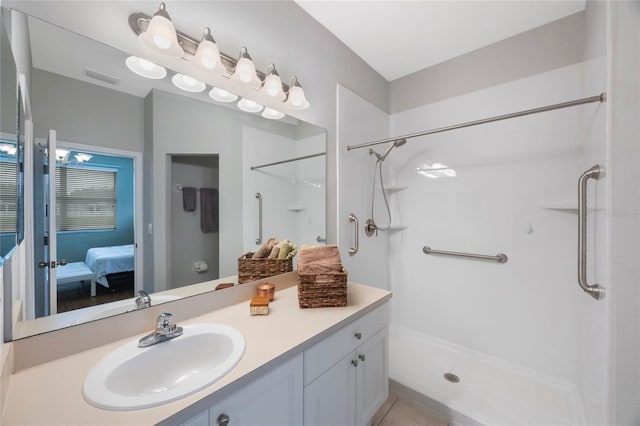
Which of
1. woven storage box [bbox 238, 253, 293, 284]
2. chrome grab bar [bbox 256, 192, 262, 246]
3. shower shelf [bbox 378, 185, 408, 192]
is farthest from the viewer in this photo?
shower shelf [bbox 378, 185, 408, 192]

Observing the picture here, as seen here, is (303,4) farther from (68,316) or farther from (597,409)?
(597,409)

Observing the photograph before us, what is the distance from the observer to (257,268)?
141 centimetres

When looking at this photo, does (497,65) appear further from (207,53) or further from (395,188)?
(207,53)

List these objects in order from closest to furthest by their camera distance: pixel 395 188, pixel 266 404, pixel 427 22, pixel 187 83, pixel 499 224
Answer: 1. pixel 266 404
2. pixel 187 83
3. pixel 427 22
4. pixel 499 224
5. pixel 395 188

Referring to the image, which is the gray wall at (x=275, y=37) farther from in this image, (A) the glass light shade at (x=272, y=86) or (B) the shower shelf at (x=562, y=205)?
(B) the shower shelf at (x=562, y=205)

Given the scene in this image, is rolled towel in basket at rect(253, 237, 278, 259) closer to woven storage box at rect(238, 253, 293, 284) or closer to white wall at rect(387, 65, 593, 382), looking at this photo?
woven storage box at rect(238, 253, 293, 284)

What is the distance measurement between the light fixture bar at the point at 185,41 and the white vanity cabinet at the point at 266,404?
1359mm

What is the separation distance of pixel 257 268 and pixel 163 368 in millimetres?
A: 618

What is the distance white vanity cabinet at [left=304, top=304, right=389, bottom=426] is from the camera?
98 cm

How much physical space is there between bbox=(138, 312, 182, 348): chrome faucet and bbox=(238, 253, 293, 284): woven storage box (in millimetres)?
422

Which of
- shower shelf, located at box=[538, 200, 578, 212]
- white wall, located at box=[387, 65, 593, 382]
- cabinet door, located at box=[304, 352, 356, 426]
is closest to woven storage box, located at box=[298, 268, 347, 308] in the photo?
cabinet door, located at box=[304, 352, 356, 426]

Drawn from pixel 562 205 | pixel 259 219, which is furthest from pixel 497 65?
pixel 259 219

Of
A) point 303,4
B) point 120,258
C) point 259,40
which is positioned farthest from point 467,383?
point 303,4

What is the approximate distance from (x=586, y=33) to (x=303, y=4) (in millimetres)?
1782
